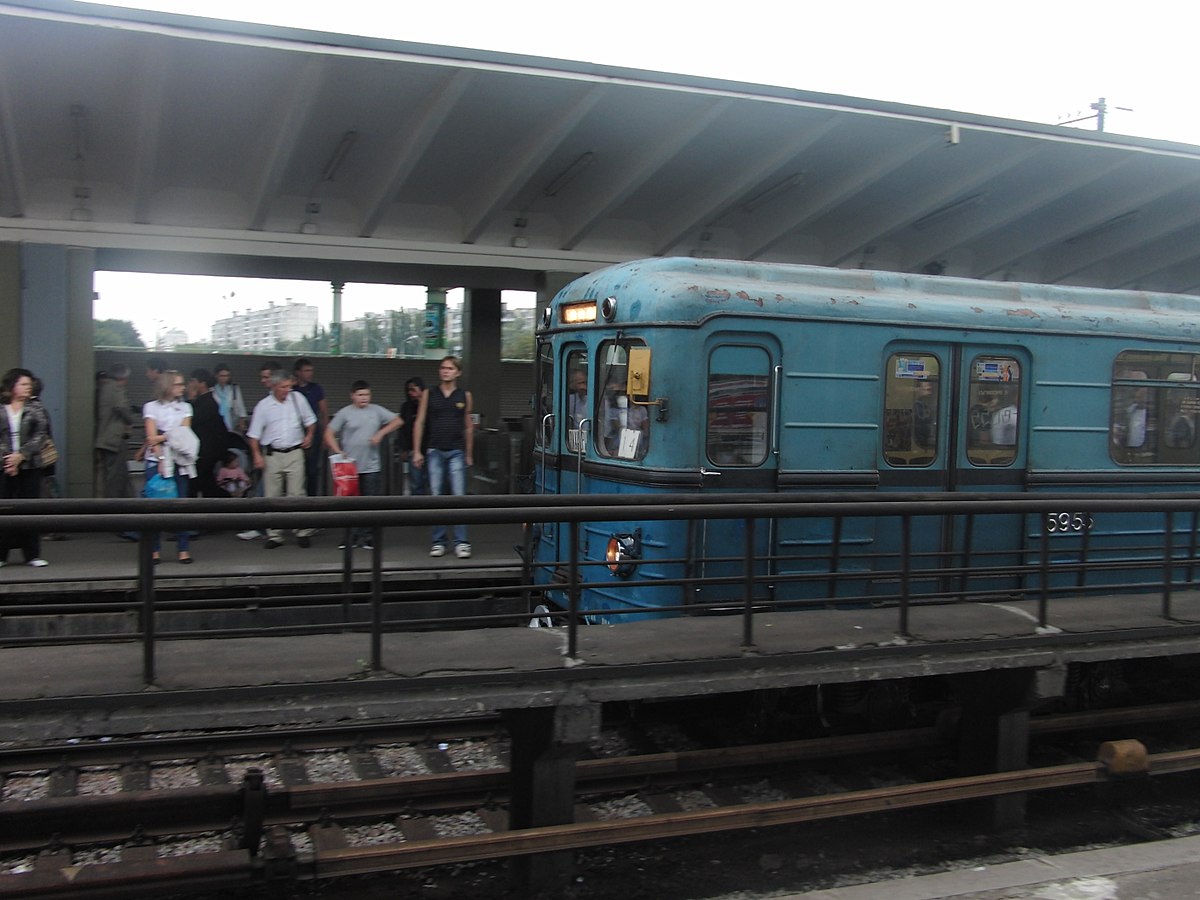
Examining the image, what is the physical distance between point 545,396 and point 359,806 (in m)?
3.94

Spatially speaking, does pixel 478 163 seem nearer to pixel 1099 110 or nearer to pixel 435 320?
pixel 435 320

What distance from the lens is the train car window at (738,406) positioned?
7004 millimetres

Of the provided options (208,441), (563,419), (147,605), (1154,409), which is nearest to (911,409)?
(1154,409)

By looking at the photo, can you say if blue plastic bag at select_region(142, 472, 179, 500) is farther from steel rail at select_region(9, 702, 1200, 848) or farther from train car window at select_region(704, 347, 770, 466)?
train car window at select_region(704, 347, 770, 466)

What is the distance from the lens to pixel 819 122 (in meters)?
11.9

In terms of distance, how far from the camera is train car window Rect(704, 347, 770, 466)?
7004 mm

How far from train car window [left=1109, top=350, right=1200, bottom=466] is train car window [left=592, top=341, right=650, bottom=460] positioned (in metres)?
3.91

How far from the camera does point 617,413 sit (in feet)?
24.3

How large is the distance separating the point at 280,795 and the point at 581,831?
1.57 m

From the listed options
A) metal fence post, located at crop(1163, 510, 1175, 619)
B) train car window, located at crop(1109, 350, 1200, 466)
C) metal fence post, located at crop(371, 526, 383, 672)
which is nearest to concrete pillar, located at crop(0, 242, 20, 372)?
metal fence post, located at crop(371, 526, 383, 672)

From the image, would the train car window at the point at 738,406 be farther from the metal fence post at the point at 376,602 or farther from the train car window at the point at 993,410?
the metal fence post at the point at 376,602

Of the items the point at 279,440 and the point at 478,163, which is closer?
the point at 279,440

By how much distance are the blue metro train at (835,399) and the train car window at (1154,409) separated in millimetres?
16

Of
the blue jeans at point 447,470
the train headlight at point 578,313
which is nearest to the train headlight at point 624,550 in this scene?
Result: the train headlight at point 578,313
